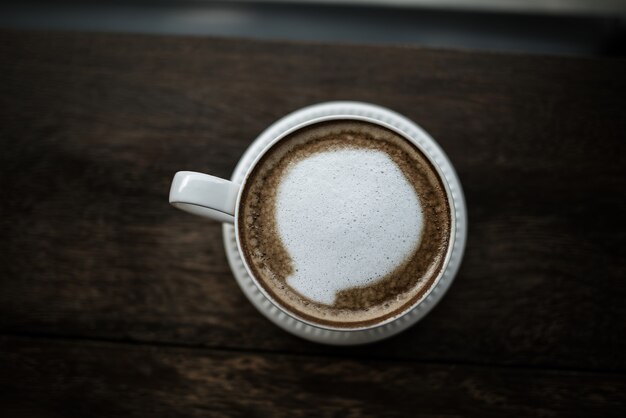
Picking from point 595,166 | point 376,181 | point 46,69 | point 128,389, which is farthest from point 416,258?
point 46,69

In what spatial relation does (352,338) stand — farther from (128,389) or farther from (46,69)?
(46,69)

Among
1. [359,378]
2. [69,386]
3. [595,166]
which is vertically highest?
[595,166]

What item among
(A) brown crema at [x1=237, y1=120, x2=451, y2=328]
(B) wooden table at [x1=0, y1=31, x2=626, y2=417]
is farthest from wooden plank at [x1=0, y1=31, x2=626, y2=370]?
(A) brown crema at [x1=237, y1=120, x2=451, y2=328]

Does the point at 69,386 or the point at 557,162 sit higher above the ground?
the point at 557,162

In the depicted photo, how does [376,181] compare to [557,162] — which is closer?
[376,181]

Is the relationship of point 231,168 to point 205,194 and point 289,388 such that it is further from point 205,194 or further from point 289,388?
point 289,388

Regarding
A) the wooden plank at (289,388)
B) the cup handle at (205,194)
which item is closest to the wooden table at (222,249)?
the wooden plank at (289,388)

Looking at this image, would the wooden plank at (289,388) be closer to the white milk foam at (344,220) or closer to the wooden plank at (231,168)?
the wooden plank at (231,168)

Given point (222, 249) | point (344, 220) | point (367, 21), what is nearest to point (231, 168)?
point (222, 249)
